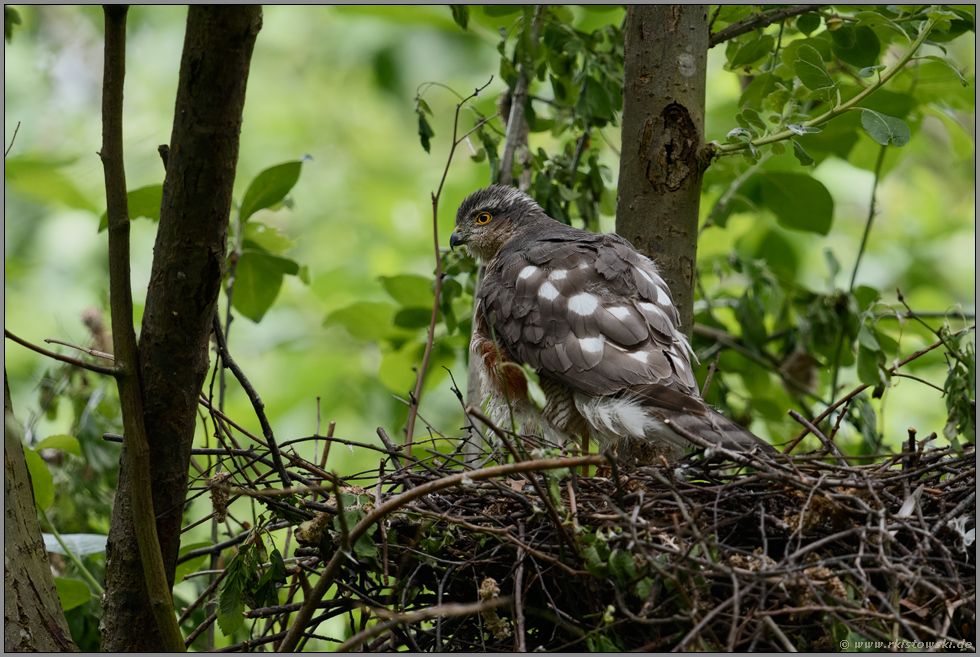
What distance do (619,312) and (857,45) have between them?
1.57 metres

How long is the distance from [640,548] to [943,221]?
720 cm

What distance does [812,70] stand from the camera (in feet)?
9.27

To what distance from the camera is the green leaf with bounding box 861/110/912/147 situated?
107 inches

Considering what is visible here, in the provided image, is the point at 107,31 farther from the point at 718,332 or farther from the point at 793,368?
the point at 793,368

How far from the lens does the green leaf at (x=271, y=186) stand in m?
3.39

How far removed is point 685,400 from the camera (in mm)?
2758

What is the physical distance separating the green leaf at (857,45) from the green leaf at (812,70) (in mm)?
603

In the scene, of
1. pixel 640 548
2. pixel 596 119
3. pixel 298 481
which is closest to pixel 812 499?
pixel 640 548

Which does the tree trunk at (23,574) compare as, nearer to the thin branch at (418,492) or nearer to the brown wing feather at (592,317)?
the thin branch at (418,492)

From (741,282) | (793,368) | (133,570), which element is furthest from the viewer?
(741,282)

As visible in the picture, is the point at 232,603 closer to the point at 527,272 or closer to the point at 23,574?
the point at 23,574

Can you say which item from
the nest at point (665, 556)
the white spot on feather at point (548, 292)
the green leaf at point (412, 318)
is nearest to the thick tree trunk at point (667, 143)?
the white spot on feather at point (548, 292)

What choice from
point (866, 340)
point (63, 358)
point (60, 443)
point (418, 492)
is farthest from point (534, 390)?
point (60, 443)

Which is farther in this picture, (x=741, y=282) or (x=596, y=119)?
(x=741, y=282)
